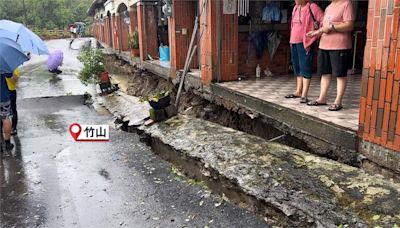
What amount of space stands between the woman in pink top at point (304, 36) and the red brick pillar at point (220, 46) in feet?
7.08

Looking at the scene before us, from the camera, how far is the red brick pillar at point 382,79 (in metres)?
3.74

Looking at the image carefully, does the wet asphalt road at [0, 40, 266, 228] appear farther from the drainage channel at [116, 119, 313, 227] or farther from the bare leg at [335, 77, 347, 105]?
the bare leg at [335, 77, 347, 105]

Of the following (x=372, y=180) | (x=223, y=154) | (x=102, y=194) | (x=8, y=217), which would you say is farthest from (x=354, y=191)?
(x=8, y=217)

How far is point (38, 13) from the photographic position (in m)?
65.9

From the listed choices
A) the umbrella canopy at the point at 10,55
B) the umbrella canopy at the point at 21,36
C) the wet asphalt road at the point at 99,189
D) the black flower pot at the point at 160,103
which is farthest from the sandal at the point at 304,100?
the umbrella canopy at the point at 21,36

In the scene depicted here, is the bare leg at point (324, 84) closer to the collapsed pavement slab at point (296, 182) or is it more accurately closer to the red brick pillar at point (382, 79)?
the collapsed pavement slab at point (296, 182)

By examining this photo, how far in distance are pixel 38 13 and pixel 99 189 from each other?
68.6m

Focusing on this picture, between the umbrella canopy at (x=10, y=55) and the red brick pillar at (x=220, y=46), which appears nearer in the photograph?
the umbrella canopy at (x=10, y=55)

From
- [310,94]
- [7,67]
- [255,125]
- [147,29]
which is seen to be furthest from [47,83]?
[310,94]

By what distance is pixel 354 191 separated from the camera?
370 centimetres

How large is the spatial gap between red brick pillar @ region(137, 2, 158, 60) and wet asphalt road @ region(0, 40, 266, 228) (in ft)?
20.8

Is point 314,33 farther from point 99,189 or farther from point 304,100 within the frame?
point 99,189

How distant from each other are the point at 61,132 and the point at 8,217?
4366 millimetres

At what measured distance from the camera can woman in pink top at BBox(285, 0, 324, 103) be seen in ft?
18.7
